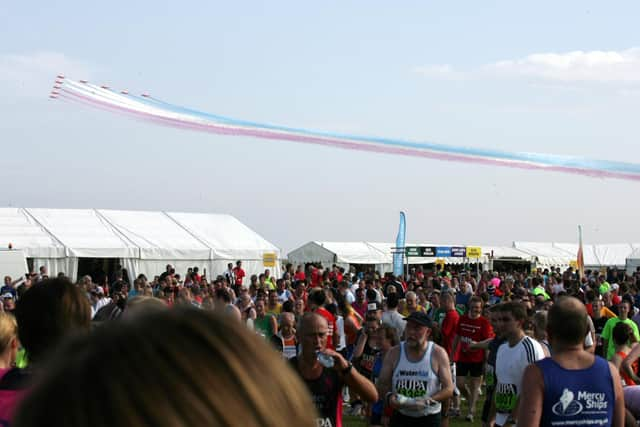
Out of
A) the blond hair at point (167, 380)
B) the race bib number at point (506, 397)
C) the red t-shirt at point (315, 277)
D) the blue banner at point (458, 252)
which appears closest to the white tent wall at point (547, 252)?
the blue banner at point (458, 252)

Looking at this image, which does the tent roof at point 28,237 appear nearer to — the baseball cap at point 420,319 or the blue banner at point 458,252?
the blue banner at point 458,252

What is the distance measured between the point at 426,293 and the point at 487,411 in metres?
9.31

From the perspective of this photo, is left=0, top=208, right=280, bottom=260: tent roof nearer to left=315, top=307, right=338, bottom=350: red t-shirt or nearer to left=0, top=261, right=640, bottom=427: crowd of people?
left=0, top=261, right=640, bottom=427: crowd of people

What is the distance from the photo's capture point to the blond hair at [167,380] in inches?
32.9

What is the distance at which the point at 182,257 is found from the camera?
31406 mm

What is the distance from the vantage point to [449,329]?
13367 millimetres

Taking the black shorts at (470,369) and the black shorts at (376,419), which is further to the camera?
the black shorts at (470,369)

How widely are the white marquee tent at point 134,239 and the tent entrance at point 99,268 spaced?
1.65 feet

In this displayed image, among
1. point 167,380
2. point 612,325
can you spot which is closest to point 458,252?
point 612,325

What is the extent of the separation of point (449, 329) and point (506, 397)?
218 inches

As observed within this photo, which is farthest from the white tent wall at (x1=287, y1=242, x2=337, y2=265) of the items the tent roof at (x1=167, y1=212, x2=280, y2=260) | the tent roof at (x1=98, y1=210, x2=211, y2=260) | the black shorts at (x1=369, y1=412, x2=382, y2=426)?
the black shorts at (x1=369, y1=412, x2=382, y2=426)

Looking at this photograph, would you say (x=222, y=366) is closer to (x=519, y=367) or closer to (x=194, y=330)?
(x=194, y=330)

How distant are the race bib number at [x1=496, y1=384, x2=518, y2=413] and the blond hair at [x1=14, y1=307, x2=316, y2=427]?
7163 millimetres

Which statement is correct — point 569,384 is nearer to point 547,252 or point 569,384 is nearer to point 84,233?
point 84,233
